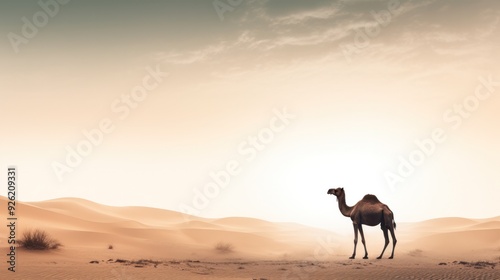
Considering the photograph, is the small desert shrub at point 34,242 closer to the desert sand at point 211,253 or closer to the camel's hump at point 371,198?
the desert sand at point 211,253

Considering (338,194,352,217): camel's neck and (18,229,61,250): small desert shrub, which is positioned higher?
(338,194,352,217): camel's neck

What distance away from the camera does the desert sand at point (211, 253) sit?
65.1 ft

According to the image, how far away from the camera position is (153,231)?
4734 centimetres

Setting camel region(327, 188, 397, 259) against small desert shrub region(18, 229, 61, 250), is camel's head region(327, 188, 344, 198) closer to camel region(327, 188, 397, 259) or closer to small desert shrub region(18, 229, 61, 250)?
camel region(327, 188, 397, 259)

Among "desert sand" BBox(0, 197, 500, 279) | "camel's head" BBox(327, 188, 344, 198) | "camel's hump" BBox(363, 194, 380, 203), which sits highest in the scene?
"camel's head" BBox(327, 188, 344, 198)

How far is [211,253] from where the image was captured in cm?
3694

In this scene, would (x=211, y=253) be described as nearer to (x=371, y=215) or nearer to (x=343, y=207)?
(x=343, y=207)

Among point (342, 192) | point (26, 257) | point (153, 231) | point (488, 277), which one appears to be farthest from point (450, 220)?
point (26, 257)

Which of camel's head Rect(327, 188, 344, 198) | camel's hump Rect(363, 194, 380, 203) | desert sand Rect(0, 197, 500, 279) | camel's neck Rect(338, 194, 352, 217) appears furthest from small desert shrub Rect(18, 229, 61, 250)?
camel's hump Rect(363, 194, 380, 203)

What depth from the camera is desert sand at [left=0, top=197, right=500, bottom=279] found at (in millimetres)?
19844

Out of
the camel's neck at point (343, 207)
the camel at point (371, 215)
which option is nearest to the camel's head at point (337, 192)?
the camel's neck at point (343, 207)

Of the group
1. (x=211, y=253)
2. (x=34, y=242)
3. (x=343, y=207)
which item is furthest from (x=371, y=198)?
(x=34, y=242)

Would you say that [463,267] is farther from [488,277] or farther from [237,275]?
[237,275]

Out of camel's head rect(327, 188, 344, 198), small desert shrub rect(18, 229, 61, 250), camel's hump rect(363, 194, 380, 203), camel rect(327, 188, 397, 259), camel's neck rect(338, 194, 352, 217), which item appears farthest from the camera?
camel's head rect(327, 188, 344, 198)
